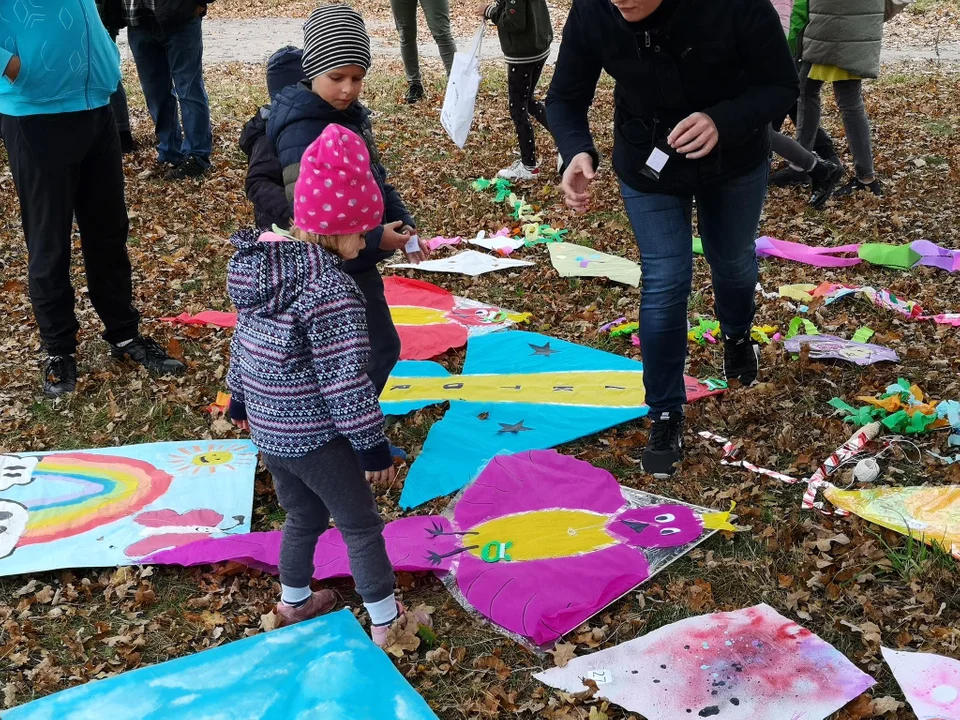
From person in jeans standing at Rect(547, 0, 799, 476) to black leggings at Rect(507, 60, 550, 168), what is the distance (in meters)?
→ 3.92

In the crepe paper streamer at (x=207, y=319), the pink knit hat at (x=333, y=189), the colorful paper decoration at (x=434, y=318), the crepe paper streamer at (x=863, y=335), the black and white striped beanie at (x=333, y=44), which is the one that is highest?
the black and white striped beanie at (x=333, y=44)

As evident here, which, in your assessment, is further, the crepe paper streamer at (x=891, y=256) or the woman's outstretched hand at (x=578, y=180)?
the crepe paper streamer at (x=891, y=256)

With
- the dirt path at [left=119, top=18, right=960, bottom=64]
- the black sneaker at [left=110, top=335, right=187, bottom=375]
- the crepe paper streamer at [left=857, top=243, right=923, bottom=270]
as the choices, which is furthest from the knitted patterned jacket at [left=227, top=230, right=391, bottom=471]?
the dirt path at [left=119, top=18, right=960, bottom=64]

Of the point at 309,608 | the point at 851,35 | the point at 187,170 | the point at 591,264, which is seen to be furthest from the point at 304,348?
the point at 187,170

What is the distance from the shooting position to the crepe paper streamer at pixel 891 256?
570cm

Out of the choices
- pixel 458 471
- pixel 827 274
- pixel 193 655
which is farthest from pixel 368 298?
pixel 827 274

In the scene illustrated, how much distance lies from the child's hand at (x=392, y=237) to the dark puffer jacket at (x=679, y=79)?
0.68 meters

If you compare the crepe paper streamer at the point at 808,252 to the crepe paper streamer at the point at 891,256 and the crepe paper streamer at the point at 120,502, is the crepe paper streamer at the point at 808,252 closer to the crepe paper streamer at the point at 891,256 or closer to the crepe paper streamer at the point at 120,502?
the crepe paper streamer at the point at 891,256

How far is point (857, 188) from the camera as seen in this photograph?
7.12 m

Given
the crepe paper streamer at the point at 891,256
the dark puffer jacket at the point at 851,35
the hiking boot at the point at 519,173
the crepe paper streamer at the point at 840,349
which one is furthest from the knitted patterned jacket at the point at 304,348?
the hiking boot at the point at 519,173

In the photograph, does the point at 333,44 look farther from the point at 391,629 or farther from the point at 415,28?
the point at 415,28

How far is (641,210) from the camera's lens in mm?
3594

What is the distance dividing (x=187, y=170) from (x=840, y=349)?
5.97 m

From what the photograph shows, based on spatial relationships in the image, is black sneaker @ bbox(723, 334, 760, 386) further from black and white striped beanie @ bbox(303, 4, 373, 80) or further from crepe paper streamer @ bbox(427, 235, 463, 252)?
crepe paper streamer @ bbox(427, 235, 463, 252)
